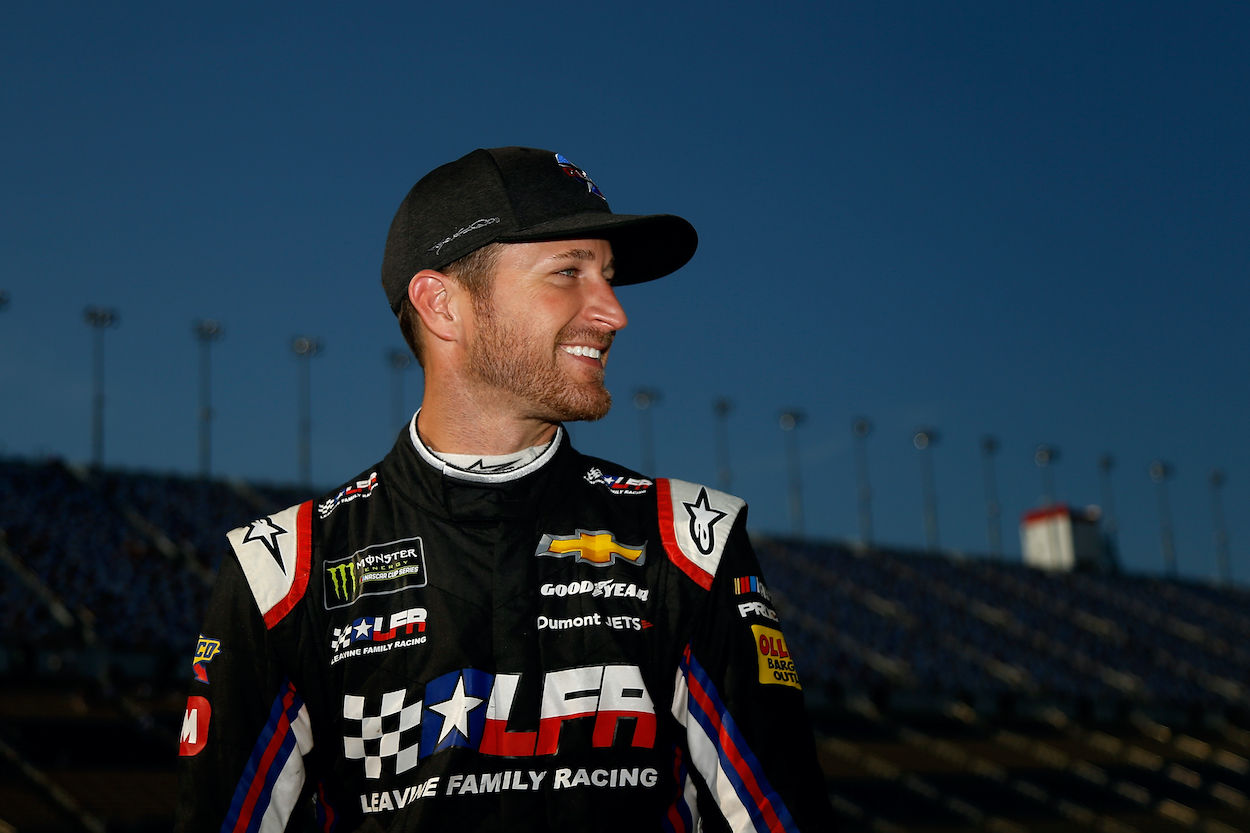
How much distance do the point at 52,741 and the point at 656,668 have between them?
22.5 m

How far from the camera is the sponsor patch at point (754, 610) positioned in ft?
7.89

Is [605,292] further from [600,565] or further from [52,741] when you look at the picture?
[52,741]

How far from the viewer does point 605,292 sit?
2617 mm

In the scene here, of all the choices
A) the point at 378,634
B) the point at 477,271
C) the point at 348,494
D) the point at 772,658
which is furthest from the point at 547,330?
the point at 772,658

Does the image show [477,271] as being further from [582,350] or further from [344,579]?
[344,579]

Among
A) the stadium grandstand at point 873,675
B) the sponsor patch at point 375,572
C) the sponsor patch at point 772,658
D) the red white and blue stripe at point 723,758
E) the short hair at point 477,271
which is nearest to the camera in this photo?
the red white and blue stripe at point 723,758

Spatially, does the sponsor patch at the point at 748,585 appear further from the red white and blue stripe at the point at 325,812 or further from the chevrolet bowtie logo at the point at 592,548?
the red white and blue stripe at the point at 325,812

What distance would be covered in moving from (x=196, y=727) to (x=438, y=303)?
41.5 inches

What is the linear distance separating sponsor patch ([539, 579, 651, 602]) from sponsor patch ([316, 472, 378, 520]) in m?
0.52

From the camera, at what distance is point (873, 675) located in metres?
38.2

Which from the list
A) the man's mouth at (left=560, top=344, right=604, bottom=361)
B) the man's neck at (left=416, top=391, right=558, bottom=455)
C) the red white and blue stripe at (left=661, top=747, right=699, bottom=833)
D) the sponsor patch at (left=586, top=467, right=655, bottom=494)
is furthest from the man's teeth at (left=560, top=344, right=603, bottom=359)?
the red white and blue stripe at (left=661, top=747, right=699, bottom=833)

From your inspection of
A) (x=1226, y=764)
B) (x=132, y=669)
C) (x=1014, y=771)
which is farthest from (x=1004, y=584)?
(x=132, y=669)

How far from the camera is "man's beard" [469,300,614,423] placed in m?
2.54

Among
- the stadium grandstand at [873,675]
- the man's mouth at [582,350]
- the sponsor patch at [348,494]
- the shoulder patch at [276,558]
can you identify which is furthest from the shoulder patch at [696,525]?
the stadium grandstand at [873,675]
